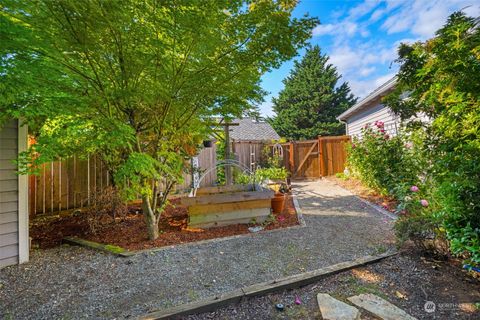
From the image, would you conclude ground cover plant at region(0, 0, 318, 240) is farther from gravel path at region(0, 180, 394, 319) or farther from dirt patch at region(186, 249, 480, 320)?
dirt patch at region(186, 249, 480, 320)

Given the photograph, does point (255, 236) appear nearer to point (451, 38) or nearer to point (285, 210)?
point (285, 210)

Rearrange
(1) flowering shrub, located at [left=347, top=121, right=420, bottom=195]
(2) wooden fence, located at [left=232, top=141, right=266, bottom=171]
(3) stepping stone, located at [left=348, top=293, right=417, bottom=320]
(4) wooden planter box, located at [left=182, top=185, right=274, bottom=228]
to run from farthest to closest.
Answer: (2) wooden fence, located at [left=232, top=141, right=266, bottom=171] → (1) flowering shrub, located at [left=347, top=121, right=420, bottom=195] → (4) wooden planter box, located at [left=182, top=185, right=274, bottom=228] → (3) stepping stone, located at [left=348, top=293, right=417, bottom=320]

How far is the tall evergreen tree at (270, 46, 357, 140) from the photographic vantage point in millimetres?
21406

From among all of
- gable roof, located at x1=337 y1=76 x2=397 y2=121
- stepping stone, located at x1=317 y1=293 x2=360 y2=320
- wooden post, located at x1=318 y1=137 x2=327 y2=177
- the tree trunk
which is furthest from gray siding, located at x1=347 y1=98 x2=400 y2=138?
the tree trunk

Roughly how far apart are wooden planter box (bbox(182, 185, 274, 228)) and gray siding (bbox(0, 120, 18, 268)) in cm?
208

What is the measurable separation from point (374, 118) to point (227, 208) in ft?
22.2

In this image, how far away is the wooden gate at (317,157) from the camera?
10.5 metres

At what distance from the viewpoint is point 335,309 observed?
1.89 meters

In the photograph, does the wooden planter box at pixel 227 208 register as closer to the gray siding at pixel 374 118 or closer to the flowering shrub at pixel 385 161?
the flowering shrub at pixel 385 161

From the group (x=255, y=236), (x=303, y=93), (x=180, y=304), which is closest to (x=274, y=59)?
(x=255, y=236)

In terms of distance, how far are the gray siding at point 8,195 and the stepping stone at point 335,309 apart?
3.48 m

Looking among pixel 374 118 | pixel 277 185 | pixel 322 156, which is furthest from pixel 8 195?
pixel 322 156

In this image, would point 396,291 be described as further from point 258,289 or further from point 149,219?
point 149,219

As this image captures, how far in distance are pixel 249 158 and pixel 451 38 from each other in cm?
868
